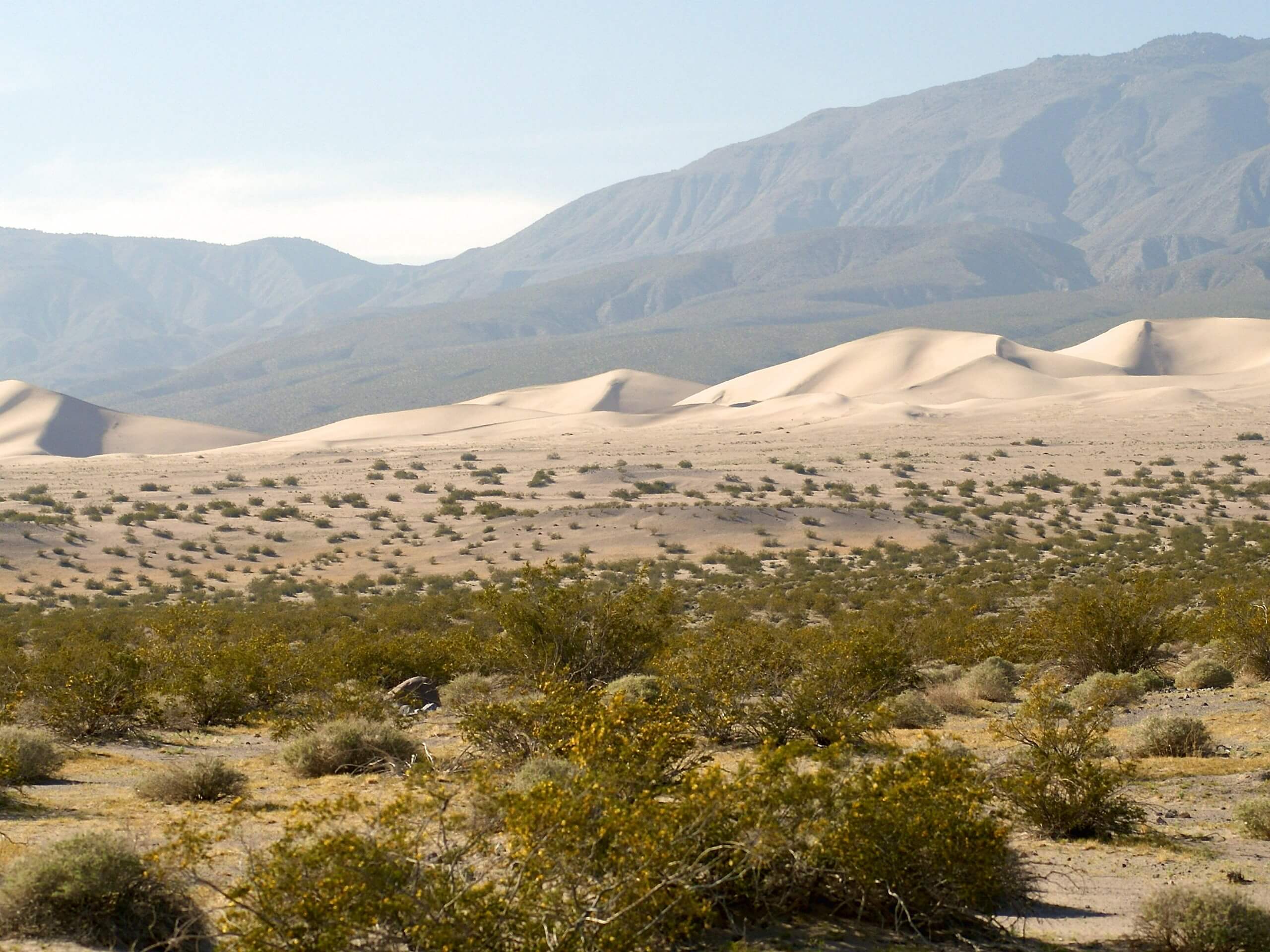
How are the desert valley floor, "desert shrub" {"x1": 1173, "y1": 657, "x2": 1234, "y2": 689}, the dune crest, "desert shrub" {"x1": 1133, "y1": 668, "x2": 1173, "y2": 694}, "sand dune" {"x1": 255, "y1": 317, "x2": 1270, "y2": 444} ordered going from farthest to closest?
the dune crest, "sand dune" {"x1": 255, "y1": 317, "x2": 1270, "y2": 444}, "desert shrub" {"x1": 1173, "y1": 657, "x2": 1234, "y2": 689}, "desert shrub" {"x1": 1133, "y1": 668, "x2": 1173, "y2": 694}, the desert valley floor

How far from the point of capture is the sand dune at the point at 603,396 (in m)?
108

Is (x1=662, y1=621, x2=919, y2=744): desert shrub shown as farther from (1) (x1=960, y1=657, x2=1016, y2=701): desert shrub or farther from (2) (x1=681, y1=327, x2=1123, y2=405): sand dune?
(2) (x1=681, y1=327, x2=1123, y2=405): sand dune

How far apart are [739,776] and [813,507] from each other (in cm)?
3271

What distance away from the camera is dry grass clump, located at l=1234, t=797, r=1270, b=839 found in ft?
26.7

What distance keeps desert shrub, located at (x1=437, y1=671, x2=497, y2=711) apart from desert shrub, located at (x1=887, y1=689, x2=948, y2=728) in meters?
4.35

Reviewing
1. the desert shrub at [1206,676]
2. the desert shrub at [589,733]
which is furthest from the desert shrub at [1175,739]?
the desert shrub at [589,733]

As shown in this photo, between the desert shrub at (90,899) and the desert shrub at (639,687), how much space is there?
5.75 meters

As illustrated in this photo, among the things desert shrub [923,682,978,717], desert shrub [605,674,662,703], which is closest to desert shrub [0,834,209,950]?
desert shrub [605,674,662,703]

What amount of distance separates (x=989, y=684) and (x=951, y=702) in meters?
0.93

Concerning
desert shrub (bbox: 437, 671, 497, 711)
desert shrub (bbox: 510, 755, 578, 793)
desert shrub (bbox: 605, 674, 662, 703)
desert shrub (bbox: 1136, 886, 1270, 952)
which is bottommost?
desert shrub (bbox: 437, 671, 497, 711)

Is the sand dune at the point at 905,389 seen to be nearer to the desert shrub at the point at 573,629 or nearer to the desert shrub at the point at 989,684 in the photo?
the desert shrub at the point at 989,684

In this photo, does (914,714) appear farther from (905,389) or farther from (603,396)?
(603,396)

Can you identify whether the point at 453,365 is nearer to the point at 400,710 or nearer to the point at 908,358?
the point at 908,358

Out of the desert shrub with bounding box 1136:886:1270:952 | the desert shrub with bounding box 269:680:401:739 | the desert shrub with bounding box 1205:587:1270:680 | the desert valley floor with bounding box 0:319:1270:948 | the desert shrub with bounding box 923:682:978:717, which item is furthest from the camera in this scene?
the desert shrub with bounding box 1205:587:1270:680
